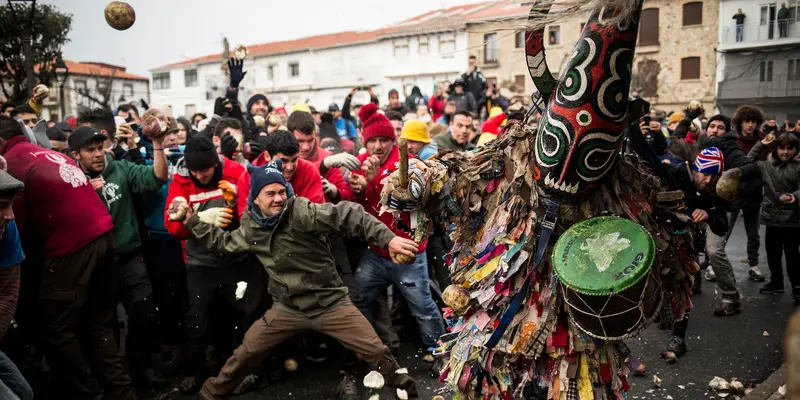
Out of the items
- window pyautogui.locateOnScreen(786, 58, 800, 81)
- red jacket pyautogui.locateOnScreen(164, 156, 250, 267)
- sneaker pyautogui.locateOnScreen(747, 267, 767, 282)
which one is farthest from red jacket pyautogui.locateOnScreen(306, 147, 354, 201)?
sneaker pyautogui.locateOnScreen(747, 267, 767, 282)

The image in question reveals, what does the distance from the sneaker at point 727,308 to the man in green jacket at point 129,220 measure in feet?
17.4

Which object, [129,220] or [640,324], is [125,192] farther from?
[640,324]

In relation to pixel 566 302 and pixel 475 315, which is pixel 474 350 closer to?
pixel 475 315

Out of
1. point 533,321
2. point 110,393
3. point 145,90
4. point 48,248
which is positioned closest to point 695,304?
point 533,321

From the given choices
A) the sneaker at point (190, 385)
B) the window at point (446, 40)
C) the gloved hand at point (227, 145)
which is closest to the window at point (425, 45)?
the window at point (446, 40)

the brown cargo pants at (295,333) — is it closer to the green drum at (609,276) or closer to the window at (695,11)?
the green drum at (609,276)

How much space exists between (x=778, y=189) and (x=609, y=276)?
16.4ft

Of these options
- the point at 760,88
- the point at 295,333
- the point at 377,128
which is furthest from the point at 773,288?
the point at 295,333

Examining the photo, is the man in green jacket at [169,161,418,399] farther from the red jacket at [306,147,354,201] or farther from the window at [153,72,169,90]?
the window at [153,72,169,90]

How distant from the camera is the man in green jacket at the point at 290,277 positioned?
14.2 ft

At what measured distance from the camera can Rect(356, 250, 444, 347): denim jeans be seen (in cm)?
515

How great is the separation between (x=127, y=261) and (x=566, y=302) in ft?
11.9

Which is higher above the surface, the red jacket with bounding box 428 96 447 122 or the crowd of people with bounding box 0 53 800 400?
the red jacket with bounding box 428 96 447 122

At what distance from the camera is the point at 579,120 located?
2.79 metres
